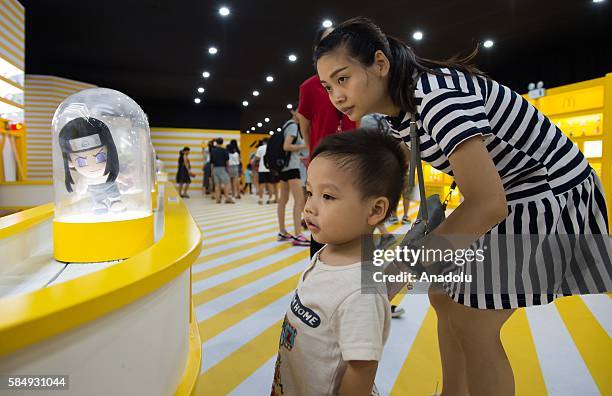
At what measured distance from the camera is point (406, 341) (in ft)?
6.10

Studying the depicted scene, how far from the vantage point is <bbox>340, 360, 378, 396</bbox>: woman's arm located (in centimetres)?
77

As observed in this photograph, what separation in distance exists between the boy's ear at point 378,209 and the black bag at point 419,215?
83mm

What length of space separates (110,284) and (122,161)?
124 cm

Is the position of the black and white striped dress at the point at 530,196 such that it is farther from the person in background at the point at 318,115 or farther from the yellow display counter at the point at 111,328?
the person in background at the point at 318,115

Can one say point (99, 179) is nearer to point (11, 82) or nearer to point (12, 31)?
point (11, 82)

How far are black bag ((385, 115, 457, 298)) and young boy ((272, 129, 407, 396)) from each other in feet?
0.21

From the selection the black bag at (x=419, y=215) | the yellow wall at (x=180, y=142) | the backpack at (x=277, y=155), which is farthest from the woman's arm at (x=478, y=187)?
the yellow wall at (x=180, y=142)

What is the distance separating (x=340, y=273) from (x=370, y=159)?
0.25m

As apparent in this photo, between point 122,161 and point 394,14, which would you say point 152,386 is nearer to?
point 122,161

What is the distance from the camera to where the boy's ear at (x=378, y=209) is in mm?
872

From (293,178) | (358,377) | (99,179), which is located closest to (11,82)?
(293,178)

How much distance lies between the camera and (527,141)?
3.18 feet

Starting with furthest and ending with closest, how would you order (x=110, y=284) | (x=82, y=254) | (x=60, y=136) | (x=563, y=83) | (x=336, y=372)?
(x=563, y=83) → (x=60, y=136) → (x=82, y=254) → (x=336, y=372) → (x=110, y=284)

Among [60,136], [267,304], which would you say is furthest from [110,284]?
[267,304]
